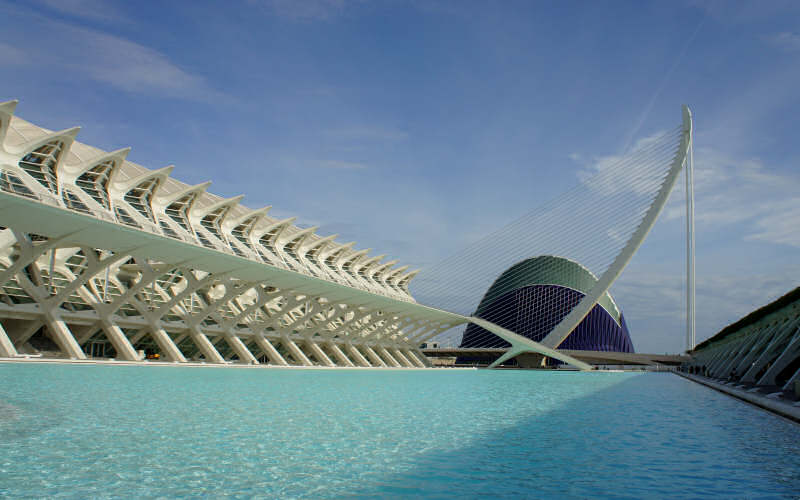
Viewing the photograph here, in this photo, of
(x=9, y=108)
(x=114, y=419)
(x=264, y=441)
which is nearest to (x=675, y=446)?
(x=264, y=441)

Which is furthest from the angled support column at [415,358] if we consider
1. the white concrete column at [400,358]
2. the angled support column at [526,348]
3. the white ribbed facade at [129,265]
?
the white ribbed facade at [129,265]

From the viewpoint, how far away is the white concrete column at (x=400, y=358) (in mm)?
42784

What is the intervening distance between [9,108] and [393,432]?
1889 cm

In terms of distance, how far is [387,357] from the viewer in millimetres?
41469

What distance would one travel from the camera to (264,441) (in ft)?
19.9

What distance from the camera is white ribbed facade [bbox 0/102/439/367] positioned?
18.3 meters

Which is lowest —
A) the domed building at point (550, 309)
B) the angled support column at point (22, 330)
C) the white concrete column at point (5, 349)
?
the white concrete column at point (5, 349)

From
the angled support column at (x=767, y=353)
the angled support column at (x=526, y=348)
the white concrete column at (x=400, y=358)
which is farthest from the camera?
the white concrete column at (x=400, y=358)

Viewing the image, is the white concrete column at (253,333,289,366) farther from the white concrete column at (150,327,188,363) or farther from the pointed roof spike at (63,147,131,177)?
the pointed roof spike at (63,147,131,177)

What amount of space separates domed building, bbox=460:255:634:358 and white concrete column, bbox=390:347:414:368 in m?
22.2

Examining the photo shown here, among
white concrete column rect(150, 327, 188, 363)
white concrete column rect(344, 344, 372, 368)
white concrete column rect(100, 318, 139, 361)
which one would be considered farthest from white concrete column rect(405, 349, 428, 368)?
white concrete column rect(100, 318, 139, 361)

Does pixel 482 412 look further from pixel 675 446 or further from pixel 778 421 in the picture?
pixel 778 421

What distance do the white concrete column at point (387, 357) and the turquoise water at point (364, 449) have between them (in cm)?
3088

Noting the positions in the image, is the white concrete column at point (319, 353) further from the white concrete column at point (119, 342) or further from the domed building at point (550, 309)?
the domed building at point (550, 309)
